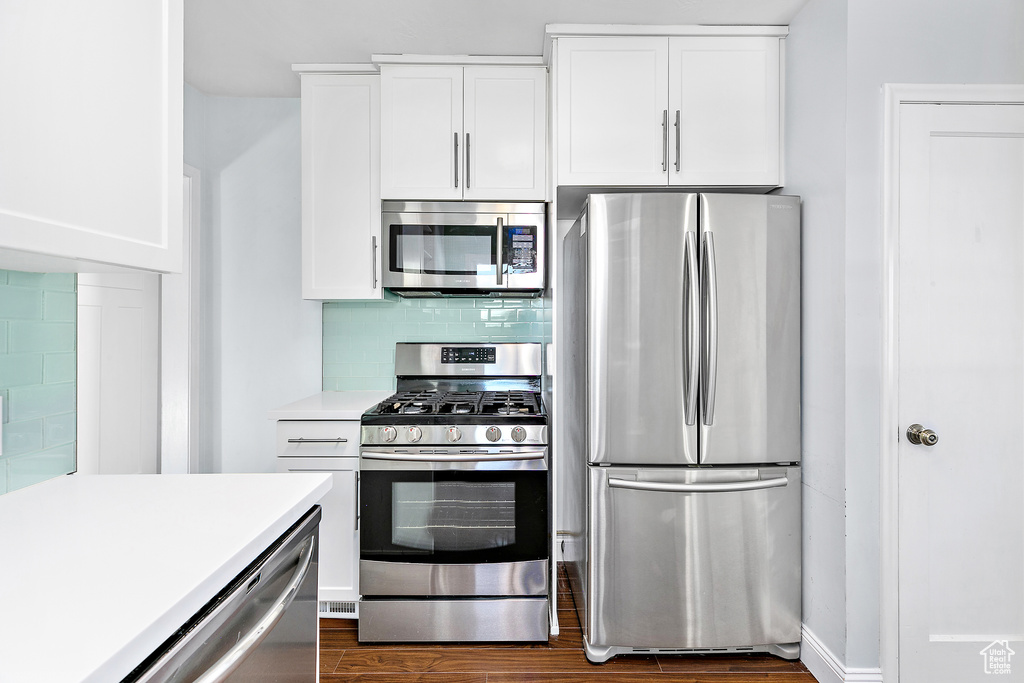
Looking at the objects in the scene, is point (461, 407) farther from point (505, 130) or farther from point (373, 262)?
point (505, 130)

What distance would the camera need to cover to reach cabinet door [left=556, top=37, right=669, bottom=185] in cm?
228

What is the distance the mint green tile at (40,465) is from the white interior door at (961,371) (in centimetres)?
233

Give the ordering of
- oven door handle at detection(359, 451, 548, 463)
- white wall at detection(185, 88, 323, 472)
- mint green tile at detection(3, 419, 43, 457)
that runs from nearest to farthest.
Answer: mint green tile at detection(3, 419, 43, 457), oven door handle at detection(359, 451, 548, 463), white wall at detection(185, 88, 323, 472)

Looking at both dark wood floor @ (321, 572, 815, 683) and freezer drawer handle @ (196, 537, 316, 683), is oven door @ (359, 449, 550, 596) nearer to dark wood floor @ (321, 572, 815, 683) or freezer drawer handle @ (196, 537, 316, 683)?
dark wood floor @ (321, 572, 815, 683)

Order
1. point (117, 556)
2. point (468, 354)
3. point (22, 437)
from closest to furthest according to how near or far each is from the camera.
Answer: point (117, 556)
point (22, 437)
point (468, 354)

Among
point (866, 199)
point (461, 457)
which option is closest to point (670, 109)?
point (866, 199)

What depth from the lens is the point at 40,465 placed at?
122cm

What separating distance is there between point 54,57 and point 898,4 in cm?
228

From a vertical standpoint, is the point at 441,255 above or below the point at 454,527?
above

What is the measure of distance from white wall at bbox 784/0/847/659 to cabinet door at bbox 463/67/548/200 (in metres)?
1.02

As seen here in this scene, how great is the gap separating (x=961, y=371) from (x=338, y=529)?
231cm

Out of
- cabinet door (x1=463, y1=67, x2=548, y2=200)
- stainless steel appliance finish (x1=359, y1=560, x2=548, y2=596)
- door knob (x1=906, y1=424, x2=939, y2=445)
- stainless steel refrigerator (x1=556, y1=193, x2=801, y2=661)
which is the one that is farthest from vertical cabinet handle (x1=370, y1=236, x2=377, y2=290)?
door knob (x1=906, y1=424, x2=939, y2=445)

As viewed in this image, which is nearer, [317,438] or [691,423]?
[691,423]

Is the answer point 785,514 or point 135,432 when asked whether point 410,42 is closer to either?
point 135,432
